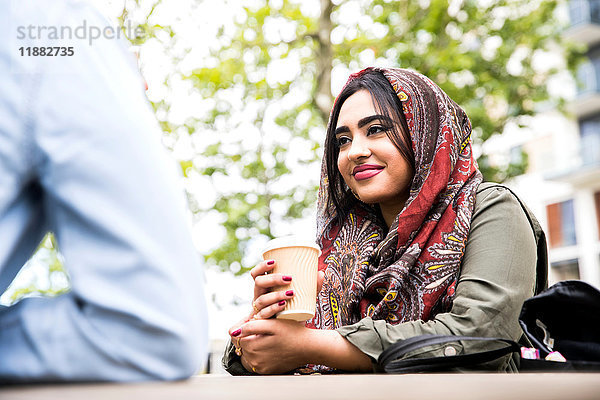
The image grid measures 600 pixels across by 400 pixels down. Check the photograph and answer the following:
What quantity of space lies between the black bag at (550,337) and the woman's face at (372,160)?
2.65 feet

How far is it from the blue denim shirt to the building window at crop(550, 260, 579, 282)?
20.4 m

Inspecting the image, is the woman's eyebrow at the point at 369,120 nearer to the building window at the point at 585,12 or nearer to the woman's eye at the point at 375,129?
the woman's eye at the point at 375,129

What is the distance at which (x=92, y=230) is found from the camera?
0.85m

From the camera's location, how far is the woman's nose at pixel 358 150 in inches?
90.5

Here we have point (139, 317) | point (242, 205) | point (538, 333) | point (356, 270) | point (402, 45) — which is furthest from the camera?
point (242, 205)

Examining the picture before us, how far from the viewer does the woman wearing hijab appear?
178cm

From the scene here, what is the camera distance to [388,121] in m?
2.31

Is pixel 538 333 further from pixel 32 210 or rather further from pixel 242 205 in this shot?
pixel 242 205

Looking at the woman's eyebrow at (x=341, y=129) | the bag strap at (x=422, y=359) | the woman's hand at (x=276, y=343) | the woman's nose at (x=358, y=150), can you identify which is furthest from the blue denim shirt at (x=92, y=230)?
the woman's eyebrow at (x=341, y=129)

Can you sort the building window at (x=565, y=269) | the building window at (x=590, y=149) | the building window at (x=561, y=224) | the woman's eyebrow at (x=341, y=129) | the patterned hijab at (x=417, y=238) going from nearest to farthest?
1. the patterned hijab at (x=417, y=238)
2. the woman's eyebrow at (x=341, y=129)
3. the building window at (x=590, y=149)
4. the building window at (x=565, y=269)
5. the building window at (x=561, y=224)

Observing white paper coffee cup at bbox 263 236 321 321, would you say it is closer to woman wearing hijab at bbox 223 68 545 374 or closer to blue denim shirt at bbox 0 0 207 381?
woman wearing hijab at bbox 223 68 545 374

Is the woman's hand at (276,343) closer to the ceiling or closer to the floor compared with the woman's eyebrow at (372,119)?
closer to the floor

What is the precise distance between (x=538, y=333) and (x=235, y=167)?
874 cm

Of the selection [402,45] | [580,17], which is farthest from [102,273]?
[580,17]
